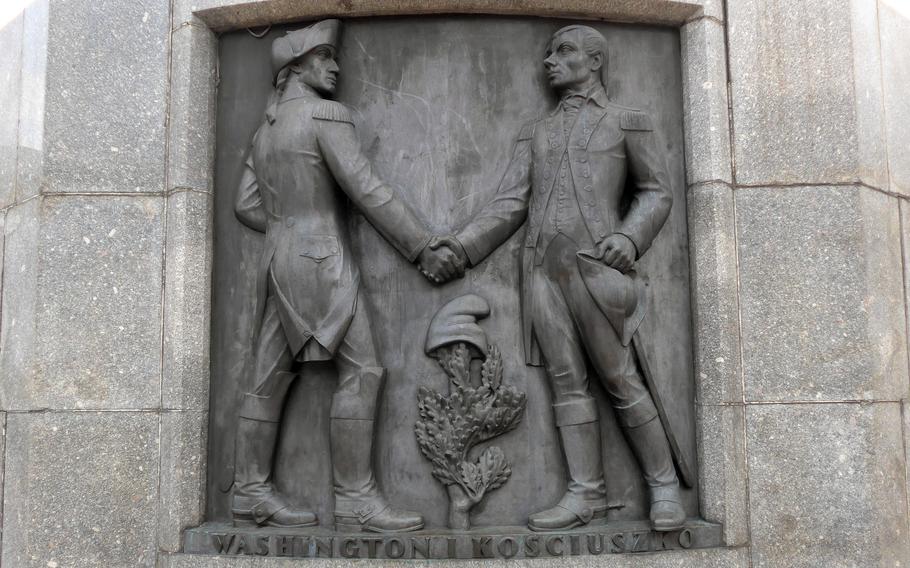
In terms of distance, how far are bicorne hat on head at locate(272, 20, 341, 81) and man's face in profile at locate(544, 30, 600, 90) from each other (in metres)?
1.58

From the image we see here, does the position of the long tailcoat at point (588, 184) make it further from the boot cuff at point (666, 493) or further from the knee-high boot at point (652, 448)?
the boot cuff at point (666, 493)

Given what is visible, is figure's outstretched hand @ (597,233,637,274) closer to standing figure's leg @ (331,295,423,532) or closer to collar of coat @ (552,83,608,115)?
collar of coat @ (552,83,608,115)

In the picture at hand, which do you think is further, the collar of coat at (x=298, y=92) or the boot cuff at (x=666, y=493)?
the collar of coat at (x=298, y=92)

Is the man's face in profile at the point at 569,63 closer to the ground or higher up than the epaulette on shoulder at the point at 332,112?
higher up

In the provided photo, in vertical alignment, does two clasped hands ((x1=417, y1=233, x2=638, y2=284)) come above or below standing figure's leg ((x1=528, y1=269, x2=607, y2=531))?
above

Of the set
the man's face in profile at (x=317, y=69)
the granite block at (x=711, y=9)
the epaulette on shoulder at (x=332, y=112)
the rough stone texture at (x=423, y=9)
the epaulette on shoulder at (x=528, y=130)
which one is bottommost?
the epaulette on shoulder at (x=528, y=130)

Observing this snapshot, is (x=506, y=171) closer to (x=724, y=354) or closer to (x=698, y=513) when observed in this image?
(x=724, y=354)

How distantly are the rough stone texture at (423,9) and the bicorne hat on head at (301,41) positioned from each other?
0.16m

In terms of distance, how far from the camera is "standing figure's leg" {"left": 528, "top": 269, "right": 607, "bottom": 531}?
5.51 metres

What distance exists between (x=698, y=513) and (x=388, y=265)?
9.07 ft

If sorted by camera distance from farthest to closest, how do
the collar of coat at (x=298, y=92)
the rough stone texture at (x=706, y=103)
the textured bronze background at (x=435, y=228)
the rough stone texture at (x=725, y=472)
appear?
the collar of coat at (x=298, y=92)
the rough stone texture at (x=706, y=103)
the textured bronze background at (x=435, y=228)
the rough stone texture at (x=725, y=472)

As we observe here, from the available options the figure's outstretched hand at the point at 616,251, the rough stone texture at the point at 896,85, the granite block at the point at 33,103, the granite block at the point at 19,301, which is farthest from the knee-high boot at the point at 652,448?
the granite block at the point at 33,103

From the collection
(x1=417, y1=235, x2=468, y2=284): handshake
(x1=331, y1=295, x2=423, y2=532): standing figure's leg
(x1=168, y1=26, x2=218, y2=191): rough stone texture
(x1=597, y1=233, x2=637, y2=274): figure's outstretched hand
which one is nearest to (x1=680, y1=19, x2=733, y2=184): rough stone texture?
(x1=597, y1=233, x2=637, y2=274): figure's outstretched hand

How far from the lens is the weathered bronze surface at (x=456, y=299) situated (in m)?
5.59
